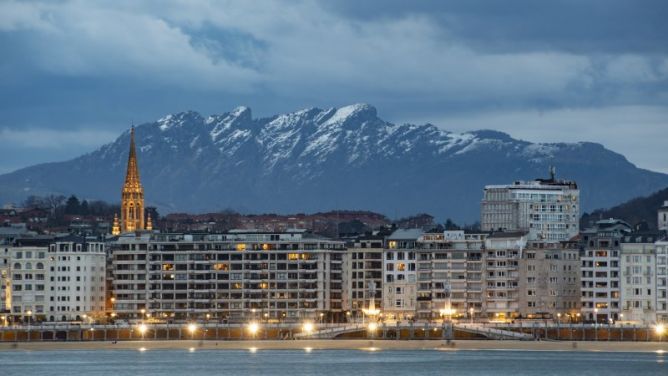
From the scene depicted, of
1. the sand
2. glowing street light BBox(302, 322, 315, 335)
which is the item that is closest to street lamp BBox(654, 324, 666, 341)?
the sand

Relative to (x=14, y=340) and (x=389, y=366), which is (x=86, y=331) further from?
(x=389, y=366)

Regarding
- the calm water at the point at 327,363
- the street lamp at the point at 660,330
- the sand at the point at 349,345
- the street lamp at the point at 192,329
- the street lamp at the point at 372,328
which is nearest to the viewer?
the calm water at the point at 327,363

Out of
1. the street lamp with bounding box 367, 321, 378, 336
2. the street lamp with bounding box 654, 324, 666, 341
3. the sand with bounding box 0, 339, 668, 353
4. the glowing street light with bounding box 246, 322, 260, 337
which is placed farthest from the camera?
the glowing street light with bounding box 246, 322, 260, 337

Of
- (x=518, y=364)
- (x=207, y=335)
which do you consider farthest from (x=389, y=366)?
(x=207, y=335)

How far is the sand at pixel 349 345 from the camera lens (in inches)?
7146

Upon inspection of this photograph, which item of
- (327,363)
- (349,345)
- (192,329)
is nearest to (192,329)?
(192,329)

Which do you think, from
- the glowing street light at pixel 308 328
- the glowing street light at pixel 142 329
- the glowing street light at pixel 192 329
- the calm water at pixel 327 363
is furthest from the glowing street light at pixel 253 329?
the calm water at pixel 327 363

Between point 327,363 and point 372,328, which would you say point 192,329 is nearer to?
Result: point 372,328

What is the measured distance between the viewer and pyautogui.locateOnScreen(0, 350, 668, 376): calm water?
153250 mm

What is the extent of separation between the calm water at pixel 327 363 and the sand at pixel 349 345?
357cm

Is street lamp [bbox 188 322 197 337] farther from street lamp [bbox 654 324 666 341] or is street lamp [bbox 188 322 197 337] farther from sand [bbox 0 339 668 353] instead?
street lamp [bbox 654 324 666 341]

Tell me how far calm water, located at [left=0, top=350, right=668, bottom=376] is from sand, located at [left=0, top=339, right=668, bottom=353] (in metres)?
3.57

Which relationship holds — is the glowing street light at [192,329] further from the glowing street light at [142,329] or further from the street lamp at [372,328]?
the street lamp at [372,328]

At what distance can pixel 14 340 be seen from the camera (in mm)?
193625
